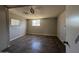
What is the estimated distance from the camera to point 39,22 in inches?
478

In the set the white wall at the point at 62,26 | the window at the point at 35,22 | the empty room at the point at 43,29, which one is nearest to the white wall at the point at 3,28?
the empty room at the point at 43,29

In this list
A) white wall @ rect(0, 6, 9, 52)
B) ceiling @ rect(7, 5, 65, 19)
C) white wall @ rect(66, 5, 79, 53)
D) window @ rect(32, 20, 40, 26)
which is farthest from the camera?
window @ rect(32, 20, 40, 26)

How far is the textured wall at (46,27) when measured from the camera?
1139 cm

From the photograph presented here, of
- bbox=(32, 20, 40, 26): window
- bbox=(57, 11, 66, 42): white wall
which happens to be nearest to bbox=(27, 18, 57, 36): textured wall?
bbox=(32, 20, 40, 26): window

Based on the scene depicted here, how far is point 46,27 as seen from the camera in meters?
11.8

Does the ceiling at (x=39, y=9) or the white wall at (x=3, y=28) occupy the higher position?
the ceiling at (x=39, y=9)

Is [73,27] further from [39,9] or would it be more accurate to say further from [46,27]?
[46,27]

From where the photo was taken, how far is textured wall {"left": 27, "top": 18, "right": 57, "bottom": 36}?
449 inches

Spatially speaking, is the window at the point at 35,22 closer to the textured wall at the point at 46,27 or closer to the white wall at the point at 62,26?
the textured wall at the point at 46,27

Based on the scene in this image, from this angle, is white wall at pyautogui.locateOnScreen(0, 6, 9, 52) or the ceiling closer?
white wall at pyautogui.locateOnScreen(0, 6, 9, 52)

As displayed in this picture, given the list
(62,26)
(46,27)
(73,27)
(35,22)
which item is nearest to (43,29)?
(46,27)

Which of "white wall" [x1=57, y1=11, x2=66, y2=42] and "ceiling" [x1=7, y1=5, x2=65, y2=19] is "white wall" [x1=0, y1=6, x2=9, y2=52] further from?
"white wall" [x1=57, y1=11, x2=66, y2=42]

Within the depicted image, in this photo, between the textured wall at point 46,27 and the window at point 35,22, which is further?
the window at point 35,22

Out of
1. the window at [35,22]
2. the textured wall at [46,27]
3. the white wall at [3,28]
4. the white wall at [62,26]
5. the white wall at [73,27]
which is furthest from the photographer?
the window at [35,22]
